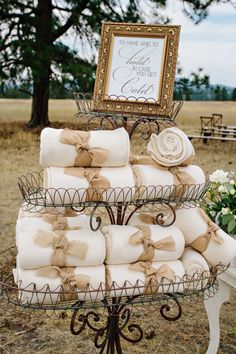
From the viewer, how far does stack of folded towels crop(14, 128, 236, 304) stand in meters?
1.62

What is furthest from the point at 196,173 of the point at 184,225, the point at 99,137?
the point at 99,137

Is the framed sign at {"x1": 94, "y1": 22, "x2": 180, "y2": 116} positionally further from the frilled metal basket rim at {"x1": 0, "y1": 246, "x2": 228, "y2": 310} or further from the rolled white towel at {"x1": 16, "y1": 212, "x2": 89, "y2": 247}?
the frilled metal basket rim at {"x1": 0, "y1": 246, "x2": 228, "y2": 310}

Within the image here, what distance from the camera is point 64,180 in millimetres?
1608

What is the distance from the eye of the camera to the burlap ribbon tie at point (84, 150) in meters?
1.64

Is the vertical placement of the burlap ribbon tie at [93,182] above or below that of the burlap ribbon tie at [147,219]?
above

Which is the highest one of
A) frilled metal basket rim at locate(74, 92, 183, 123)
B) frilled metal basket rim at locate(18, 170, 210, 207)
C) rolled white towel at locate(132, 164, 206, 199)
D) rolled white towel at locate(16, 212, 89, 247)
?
frilled metal basket rim at locate(74, 92, 183, 123)

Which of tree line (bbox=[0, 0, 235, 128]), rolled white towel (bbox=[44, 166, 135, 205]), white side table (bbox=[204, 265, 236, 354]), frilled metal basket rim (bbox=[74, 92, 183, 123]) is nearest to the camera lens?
rolled white towel (bbox=[44, 166, 135, 205])

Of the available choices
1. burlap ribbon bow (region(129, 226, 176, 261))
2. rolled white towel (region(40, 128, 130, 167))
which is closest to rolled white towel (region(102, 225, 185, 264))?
burlap ribbon bow (region(129, 226, 176, 261))

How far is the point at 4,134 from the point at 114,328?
→ 8.87 meters

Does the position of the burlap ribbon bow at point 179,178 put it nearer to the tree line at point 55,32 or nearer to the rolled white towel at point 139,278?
the rolled white towel at point 139,278

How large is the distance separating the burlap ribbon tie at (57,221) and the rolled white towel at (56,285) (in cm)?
16

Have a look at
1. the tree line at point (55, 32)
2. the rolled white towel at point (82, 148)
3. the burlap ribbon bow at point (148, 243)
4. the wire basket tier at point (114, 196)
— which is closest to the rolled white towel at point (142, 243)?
the burlap ribbon bow at point (148, 243)

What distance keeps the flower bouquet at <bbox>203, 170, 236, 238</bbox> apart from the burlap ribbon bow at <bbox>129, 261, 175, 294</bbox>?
548mm

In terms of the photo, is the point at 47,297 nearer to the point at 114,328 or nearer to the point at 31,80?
the point at 114,328
